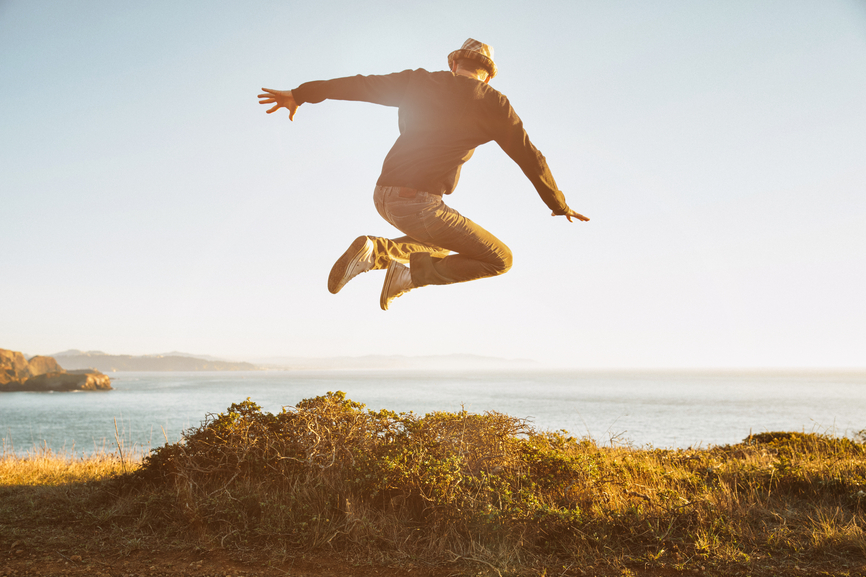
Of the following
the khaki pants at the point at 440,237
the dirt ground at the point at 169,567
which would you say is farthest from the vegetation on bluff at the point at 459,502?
the khaki pants at the point at 440,237

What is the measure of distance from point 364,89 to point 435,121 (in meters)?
0.56

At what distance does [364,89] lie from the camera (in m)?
3.47

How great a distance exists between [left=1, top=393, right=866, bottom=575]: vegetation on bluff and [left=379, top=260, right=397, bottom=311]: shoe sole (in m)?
1.36

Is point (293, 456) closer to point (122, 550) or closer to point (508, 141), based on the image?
point (122, 550)

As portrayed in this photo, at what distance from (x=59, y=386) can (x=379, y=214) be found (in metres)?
115

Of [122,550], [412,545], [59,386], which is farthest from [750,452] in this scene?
[59,386]

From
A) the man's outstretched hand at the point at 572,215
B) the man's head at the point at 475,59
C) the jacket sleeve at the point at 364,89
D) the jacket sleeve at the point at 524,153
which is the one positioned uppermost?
the man's head at the point at 475,59

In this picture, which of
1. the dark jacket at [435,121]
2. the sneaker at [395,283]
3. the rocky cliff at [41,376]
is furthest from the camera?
the rocky cliff at [41,376]

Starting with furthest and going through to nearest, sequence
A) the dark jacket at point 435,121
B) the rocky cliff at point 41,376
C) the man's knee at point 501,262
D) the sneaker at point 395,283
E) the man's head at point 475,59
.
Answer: the rocky cliff at point 41,376 → the sneaker at point 395,283 → the man's knee at point 501,262 → the man's head at point 475,59 → the dark jacket at point 435,121

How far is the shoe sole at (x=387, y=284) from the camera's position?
13.7 feet

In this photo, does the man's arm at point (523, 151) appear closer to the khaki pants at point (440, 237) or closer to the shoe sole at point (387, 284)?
the khaki pants at point (440, 237)

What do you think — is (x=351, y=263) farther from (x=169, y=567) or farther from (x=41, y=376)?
(x=41, y=376)

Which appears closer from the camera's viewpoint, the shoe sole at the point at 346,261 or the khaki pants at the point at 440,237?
the khaki pants at the point at 440,237

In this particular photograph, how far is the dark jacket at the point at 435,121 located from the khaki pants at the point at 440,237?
105 mm
